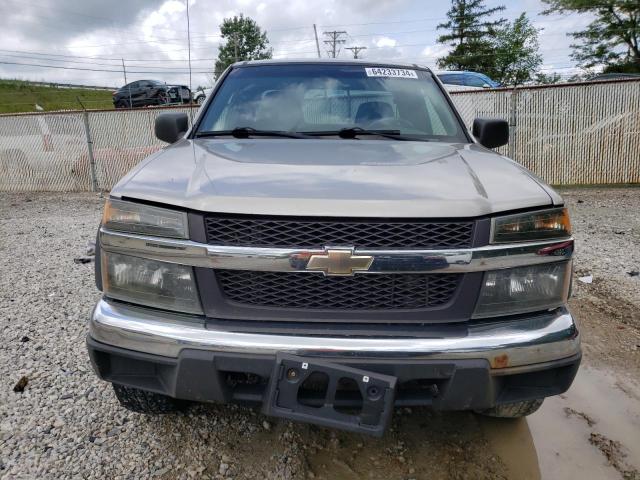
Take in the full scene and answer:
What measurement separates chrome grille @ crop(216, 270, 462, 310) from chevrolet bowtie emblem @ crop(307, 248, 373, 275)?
0.07m

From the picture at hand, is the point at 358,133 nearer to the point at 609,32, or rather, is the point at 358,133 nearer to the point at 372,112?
the point at 372,112

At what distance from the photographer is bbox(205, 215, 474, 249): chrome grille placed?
174cm

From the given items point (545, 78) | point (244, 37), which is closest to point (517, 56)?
point (545, 78)

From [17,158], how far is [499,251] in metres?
12.4

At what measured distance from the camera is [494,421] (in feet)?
8.21

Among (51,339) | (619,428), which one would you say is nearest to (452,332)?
(619,428)

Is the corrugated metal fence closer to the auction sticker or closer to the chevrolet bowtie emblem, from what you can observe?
the auction sticker

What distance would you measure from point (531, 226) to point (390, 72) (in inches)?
71.9

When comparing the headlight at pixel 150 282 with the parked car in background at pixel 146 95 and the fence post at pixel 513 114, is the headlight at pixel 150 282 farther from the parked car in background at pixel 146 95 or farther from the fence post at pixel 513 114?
the parked car in background at pixel 146 95

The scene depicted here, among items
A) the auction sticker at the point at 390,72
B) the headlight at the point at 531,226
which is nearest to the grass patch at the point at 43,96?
the auction sticker at the point at 390,72

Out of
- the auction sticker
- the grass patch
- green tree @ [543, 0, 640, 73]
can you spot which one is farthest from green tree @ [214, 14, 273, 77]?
the auction sticker

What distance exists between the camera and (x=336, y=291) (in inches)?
70.9

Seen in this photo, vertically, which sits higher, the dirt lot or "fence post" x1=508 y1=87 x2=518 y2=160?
"fence post" x1=508 y1=87 x2=518 y2=160

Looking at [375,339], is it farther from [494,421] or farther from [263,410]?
[494,421]
